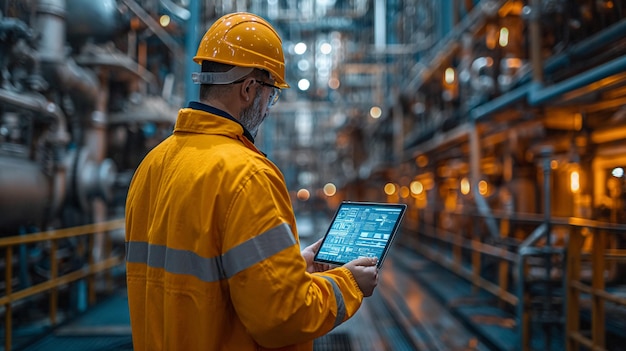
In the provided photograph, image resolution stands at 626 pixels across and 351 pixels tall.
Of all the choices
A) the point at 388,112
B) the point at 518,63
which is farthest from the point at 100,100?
the point at 388,112

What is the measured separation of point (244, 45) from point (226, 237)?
1.98ft

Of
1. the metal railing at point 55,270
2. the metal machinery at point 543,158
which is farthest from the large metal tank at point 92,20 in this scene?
the metal machinery at point 543,158

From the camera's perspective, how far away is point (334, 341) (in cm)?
521

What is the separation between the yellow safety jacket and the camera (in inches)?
52.7

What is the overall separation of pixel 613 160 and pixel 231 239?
17.6 ft

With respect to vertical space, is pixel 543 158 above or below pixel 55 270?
above

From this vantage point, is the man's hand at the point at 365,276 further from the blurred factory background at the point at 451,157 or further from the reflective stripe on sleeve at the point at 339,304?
the blurred factory background at the point at 451,157

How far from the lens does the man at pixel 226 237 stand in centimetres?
135

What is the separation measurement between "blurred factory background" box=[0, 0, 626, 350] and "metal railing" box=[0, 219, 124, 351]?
2 centimetres

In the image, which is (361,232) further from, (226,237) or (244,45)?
(244,45)

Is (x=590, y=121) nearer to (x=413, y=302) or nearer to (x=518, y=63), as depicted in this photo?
(x=518, y=63)

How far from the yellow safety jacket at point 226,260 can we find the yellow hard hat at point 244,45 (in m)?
0.17

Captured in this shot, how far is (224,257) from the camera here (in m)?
1.38

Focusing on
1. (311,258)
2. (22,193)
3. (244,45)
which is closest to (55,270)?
(22,193)
